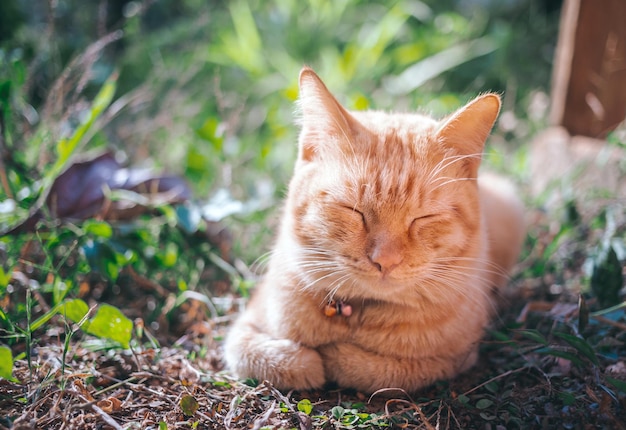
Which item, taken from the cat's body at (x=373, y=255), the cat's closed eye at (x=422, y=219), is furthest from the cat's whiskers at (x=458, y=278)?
the cat's closed eye at (x=422, y=219)

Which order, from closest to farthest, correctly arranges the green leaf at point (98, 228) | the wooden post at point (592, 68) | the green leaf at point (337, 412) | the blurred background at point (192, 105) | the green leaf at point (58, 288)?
the green leaf at point (337, 412), the green leaf at point (58, 288), the green leaf at point (98, 228), the blurred background at point (192, 105), the wooden post at point (592, 68)

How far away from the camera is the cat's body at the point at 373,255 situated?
1.55 meters

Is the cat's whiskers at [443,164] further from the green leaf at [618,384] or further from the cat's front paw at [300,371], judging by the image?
the green leaf at [618,384]

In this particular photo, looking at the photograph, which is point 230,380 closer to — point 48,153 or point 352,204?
point 352,204

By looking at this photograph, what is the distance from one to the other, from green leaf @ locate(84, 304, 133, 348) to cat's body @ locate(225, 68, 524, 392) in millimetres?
346

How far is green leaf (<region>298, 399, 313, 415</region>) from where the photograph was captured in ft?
4.99

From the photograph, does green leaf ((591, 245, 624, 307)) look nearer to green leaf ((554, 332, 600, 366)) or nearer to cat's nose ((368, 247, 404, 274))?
green leaf ((554, 332, 600, 366))

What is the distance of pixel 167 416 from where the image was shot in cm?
153

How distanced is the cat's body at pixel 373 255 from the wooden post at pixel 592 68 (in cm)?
183

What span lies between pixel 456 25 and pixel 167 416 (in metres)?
4.47

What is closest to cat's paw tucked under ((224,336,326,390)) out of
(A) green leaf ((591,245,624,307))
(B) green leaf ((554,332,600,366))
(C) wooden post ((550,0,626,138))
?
(B) green leaf ((554,332,600,366))

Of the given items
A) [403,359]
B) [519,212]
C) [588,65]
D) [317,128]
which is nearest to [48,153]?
[317,128]

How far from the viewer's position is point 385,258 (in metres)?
1.46

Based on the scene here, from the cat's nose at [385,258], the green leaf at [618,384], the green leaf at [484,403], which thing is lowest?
the green leaf at [484,403]
